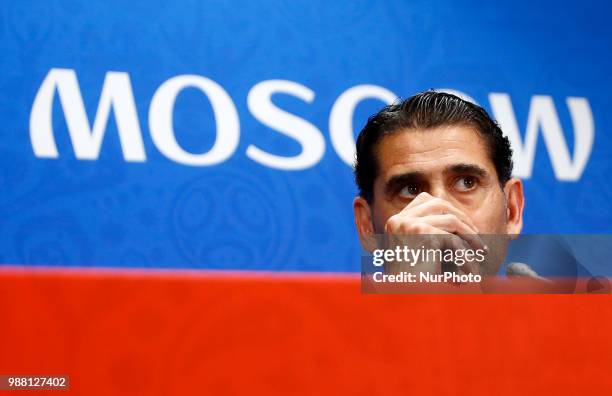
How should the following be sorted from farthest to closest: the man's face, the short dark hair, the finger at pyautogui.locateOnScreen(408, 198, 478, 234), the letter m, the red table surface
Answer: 1. the letter m
2. the short dark hair
3. the man's face
4. the finger at pyautogui.locateOnScreen(408, 198, 478, 234)
5. the red table surface

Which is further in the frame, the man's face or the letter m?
the letter m

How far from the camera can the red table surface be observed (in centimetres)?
63

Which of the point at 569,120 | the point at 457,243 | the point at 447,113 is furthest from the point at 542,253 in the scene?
the point at 569,120

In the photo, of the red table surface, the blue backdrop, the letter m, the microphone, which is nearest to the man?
the blue backdrop

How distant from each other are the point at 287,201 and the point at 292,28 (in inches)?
19.7

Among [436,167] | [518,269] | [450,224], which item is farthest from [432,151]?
[518,269]

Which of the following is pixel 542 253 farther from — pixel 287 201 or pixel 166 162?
pixel 166 162

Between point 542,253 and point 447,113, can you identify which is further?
point 447,113

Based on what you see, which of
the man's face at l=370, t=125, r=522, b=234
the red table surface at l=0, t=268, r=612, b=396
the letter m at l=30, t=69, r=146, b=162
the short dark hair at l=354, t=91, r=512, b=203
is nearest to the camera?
the red table surface at l=0, t=268, r=612, b=396

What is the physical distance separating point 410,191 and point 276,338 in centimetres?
83

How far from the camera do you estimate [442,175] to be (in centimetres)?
140

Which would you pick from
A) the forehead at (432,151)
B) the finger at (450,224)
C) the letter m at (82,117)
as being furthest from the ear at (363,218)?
the letter m at (82,117)

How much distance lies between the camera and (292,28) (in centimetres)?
177

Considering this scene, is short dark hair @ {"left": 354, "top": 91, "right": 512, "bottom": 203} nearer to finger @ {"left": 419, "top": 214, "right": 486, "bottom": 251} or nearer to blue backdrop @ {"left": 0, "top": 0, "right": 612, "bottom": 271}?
blue backdrop @ {"left": 0, "top": 0, "right": 612, "bottom": 271}
